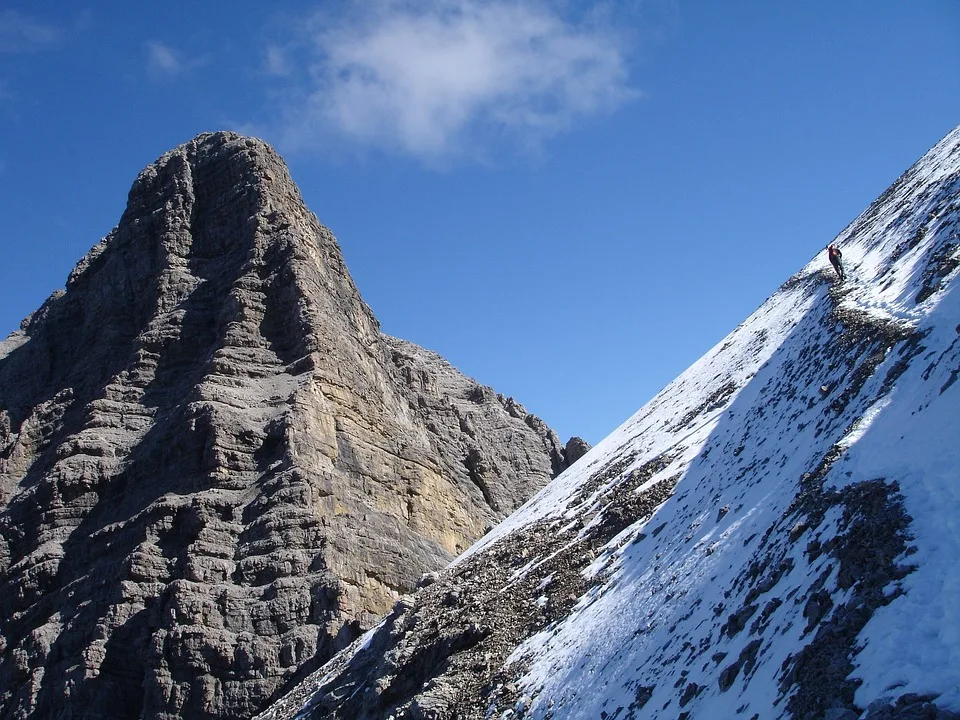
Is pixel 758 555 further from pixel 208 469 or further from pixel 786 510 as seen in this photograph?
pixel 208 469

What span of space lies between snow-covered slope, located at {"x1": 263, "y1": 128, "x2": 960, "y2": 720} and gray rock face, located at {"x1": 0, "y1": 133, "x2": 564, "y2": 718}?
6.74m

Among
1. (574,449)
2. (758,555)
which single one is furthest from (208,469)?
(574,449)

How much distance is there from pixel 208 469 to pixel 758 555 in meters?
32.7

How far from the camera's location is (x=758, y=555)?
18.3m

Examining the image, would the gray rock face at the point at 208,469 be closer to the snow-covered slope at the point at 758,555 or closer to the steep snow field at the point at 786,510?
the snow-covered slope at the point at 758,555

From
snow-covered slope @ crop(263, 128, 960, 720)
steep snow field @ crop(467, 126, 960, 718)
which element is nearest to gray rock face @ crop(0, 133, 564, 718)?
snow-covered slope @ crop(263, 128, 960, 720)

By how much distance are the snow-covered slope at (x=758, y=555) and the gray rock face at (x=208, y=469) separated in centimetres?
674

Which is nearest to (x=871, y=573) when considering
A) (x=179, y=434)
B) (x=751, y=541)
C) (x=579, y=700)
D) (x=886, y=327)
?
(x=751, y=541)

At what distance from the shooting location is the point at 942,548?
13.3m

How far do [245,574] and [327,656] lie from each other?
233 inches

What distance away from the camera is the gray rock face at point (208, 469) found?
129ft

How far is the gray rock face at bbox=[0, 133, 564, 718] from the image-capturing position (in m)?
39.2

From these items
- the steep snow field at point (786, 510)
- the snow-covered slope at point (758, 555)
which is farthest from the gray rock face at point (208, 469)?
the steep snow field at point (786, 510)

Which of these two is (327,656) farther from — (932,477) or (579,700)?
(932,477)
